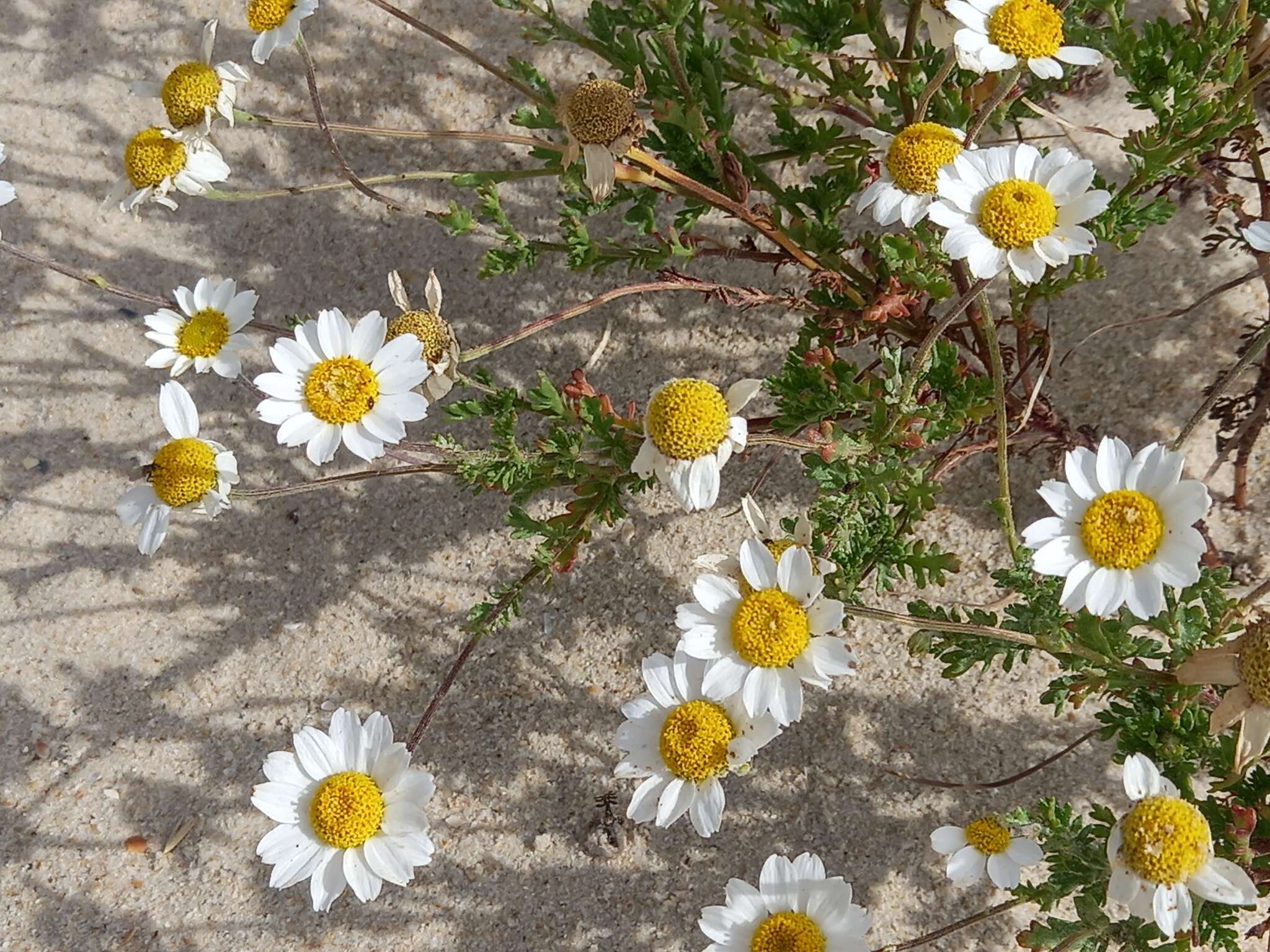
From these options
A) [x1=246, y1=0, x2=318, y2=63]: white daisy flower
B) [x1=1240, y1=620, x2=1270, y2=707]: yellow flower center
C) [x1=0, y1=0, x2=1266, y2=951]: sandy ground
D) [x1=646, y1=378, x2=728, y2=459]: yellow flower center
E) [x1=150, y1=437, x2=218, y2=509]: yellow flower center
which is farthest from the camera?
[x1=0, y1=0, x2=1266, y2=951]: sandy ground

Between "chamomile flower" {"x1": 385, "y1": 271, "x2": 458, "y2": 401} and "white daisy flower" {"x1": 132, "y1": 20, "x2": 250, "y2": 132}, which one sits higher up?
"white daisy flower" {"x1": 132, "y1": 20, "x2": 250, "y2": 132}

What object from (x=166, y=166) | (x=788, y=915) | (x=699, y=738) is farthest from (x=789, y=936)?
(x=166, y=166)

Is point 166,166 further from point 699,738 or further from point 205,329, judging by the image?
point 699,738

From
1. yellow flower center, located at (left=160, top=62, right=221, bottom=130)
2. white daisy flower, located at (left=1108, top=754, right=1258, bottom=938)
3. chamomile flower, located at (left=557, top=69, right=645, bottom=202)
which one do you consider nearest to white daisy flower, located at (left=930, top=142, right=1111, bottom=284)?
chamomile flower, located at (left=557, top=69, right=645, bottom=202)

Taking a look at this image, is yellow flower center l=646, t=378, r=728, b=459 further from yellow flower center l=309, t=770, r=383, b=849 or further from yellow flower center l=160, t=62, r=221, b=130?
yellow flower center l=160, t=62, r=221, b=130

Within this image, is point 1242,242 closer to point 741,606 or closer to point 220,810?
point 741,606

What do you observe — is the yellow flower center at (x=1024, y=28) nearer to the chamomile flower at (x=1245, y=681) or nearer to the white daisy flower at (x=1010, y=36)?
the white daisy flower at (x=1010, y=36)

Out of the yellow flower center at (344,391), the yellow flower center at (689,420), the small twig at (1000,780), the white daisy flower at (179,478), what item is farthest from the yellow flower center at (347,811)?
the small twig at (1000,780)
